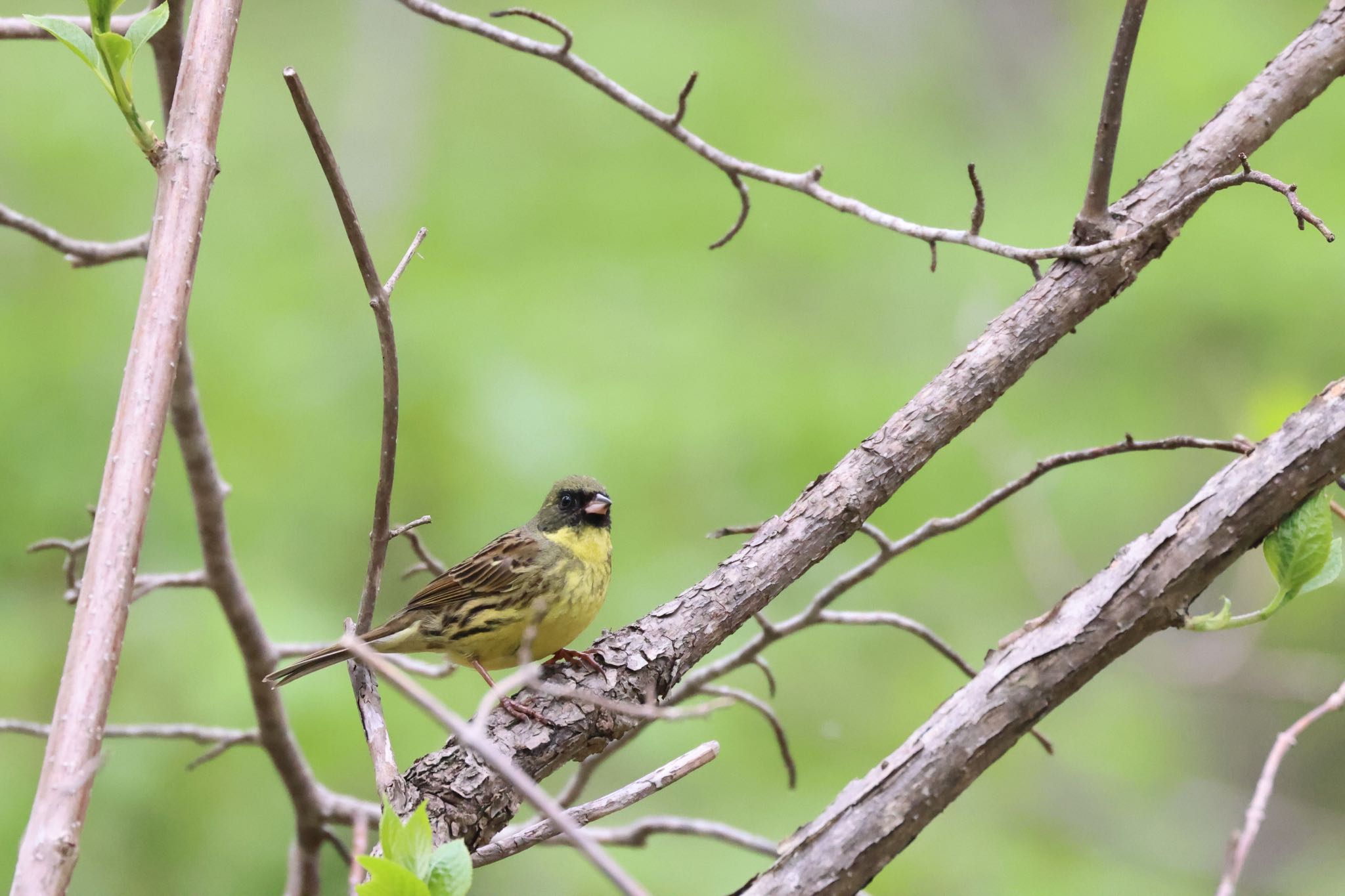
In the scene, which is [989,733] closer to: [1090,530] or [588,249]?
[1090,530]

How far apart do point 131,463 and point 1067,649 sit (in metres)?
1.24

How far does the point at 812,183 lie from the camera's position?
7.93 feet

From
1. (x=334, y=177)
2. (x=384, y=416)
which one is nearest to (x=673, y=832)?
(x=384, y=416)

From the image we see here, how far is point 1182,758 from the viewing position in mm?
6262

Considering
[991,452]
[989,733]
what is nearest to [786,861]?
[989,733]

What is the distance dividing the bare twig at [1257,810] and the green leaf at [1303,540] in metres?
0.18

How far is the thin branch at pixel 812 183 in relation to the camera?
6.86 ft

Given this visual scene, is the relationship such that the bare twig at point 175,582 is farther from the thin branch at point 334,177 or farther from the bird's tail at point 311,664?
the thin branch at point 334,177

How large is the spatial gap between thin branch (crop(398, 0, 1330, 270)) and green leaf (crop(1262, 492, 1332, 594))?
0.54m

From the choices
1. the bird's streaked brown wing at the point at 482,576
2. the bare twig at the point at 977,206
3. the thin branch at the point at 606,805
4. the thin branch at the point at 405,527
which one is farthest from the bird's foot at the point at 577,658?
the bare twig at the point at 977,206

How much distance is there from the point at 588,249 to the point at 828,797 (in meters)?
3.78

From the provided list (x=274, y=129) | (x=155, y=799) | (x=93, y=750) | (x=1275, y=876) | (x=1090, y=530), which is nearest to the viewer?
(x=93, y=750)

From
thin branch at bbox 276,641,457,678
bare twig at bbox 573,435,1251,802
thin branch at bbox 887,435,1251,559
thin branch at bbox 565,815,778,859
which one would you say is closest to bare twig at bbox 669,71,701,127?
bare twig at bbox 573,435,1251,802

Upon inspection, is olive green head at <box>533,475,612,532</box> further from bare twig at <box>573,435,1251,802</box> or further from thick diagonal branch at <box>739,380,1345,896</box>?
thick diagonal branch at <box>739,380,1345,896</box>
